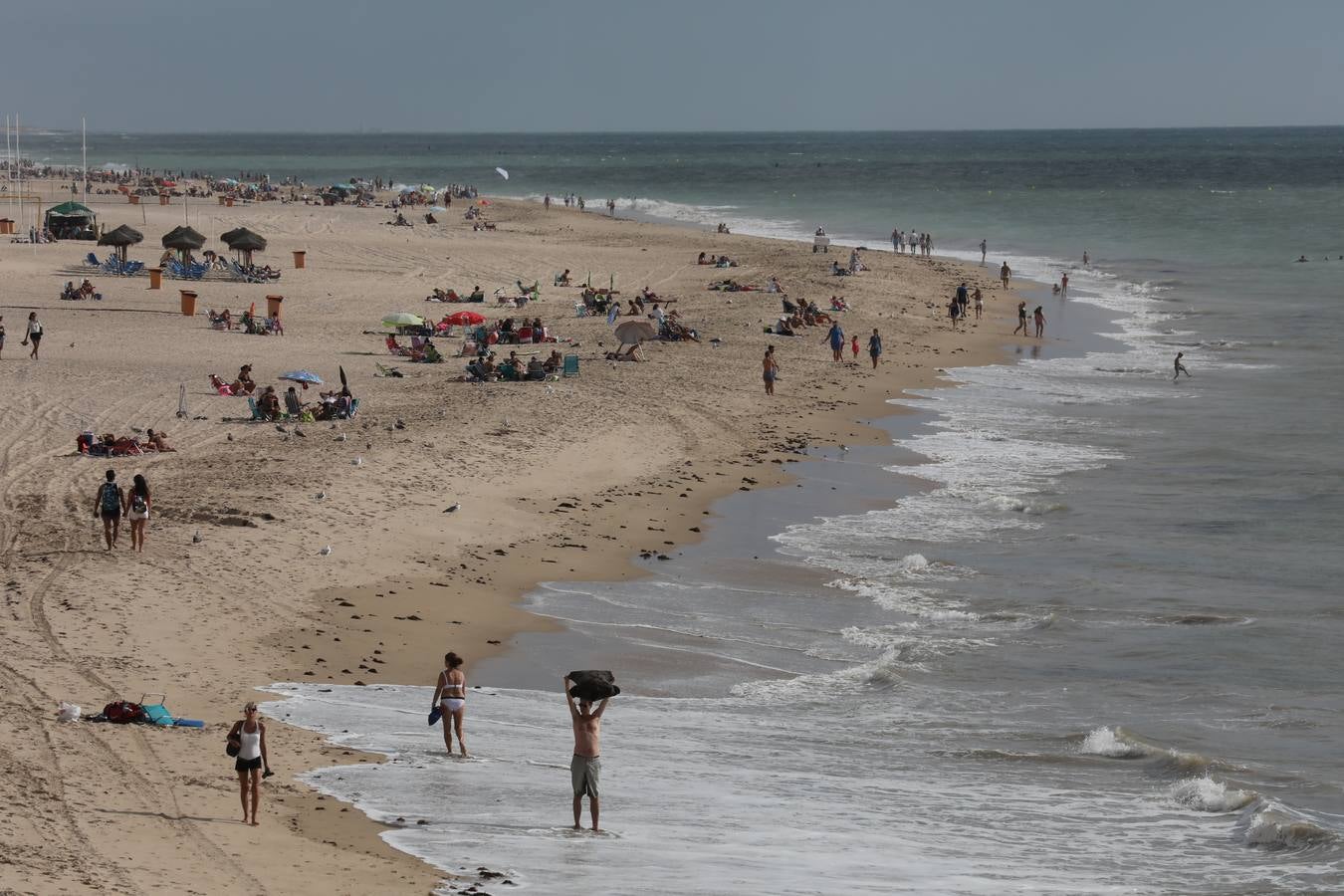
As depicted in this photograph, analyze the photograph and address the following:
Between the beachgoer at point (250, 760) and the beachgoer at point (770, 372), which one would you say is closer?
the beachgoer at point (250, 760)

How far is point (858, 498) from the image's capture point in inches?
926

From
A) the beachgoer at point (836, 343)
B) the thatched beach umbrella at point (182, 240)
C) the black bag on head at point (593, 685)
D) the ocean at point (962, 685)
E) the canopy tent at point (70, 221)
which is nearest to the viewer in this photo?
the black bag on head at point (593, 685)

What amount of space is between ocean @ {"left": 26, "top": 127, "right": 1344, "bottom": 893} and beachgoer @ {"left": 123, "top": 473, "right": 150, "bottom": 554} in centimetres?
451

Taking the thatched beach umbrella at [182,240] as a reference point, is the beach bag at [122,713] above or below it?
below

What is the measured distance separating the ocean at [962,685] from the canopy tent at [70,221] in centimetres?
3501

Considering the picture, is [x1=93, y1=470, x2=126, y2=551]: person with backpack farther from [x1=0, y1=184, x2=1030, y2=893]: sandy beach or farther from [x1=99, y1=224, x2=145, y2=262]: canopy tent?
[x1=99, y1=224, x2=145, y2=262]: canopy tent

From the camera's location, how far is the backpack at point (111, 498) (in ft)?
57.2

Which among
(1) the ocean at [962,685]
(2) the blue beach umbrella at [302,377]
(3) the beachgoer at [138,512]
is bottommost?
(1) the ocean at [962,685]

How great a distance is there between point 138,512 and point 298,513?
2.57 meters

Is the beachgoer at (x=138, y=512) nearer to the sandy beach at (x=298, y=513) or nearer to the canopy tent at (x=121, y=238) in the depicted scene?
the sandy beach at (x=298, y=513)

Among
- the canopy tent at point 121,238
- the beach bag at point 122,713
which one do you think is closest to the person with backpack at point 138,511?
the beach bag at point 122,713

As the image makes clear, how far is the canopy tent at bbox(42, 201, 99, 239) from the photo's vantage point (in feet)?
177

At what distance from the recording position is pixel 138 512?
1769 cm

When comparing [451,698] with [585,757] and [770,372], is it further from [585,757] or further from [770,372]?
[770,372]
